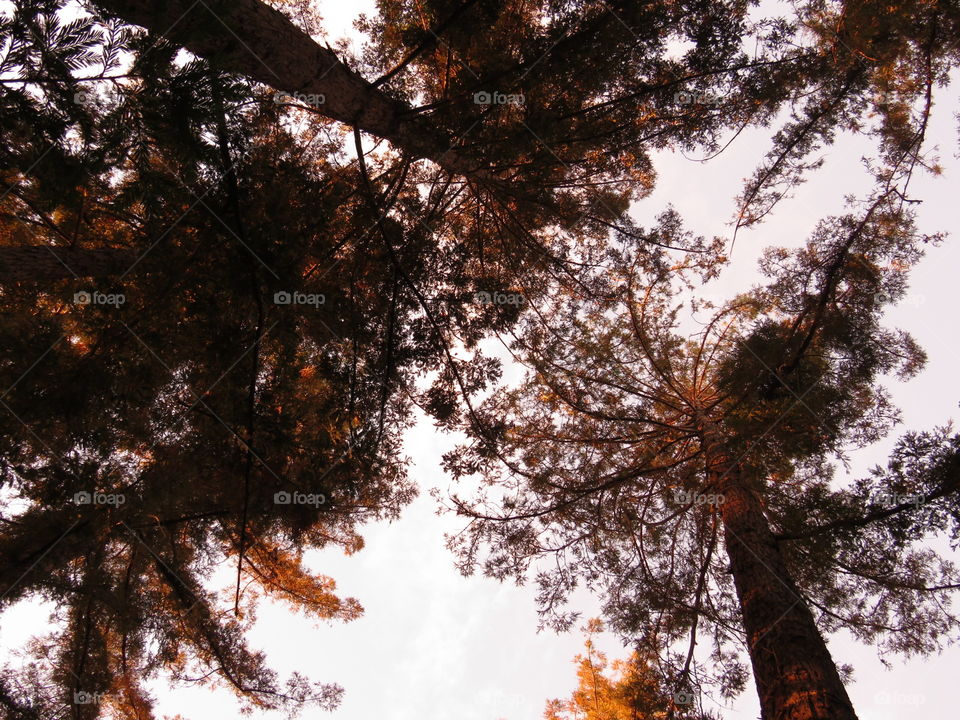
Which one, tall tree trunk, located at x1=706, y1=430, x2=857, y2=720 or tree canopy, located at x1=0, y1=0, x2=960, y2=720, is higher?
tree canopy, located at x1=0, y1=0, x2=960, y2=720

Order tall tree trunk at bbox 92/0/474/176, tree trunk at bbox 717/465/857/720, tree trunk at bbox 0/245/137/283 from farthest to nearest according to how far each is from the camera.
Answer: tree trunk at bbox 0/245/137/283, tree trunk at bbox 717/465/857/720, tall tree trunk at bbox 92/0/474/176

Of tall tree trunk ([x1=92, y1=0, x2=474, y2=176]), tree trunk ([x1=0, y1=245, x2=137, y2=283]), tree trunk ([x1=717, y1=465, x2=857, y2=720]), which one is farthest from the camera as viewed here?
tree trunk ([x1=0, y1=245, x2=137, y2=283])

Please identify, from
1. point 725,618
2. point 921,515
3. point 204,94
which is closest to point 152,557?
point 204,94

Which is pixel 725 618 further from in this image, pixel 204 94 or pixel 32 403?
pixel 32 403

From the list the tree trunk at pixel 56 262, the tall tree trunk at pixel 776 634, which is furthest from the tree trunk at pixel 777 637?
the tree trunk at pixel 56 262

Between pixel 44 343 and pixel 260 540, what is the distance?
330 centimetres

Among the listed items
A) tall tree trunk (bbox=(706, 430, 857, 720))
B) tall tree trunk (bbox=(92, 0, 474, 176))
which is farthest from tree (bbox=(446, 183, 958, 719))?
tall tree trunk (bbox=(92, 0, 474, 176))

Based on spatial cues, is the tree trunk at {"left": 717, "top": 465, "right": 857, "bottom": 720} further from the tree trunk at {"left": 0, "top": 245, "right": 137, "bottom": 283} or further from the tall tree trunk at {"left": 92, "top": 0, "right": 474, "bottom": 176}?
the tree trunk at {"left": 0, "top": 245, "right": 137, "bottom": 283}

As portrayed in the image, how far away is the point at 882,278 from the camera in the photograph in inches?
188

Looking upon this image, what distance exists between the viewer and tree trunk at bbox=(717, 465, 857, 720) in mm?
3080

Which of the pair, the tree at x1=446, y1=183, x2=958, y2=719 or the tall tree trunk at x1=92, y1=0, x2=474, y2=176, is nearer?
the tall tree trunk at x1=92, y1=0, x2=474, y2=176

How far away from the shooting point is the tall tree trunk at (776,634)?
308 cm

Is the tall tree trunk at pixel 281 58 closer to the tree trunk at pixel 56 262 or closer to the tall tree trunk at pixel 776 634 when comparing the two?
the tree trunk at pixel 56 262

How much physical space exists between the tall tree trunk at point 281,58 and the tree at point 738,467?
2.45 meters
